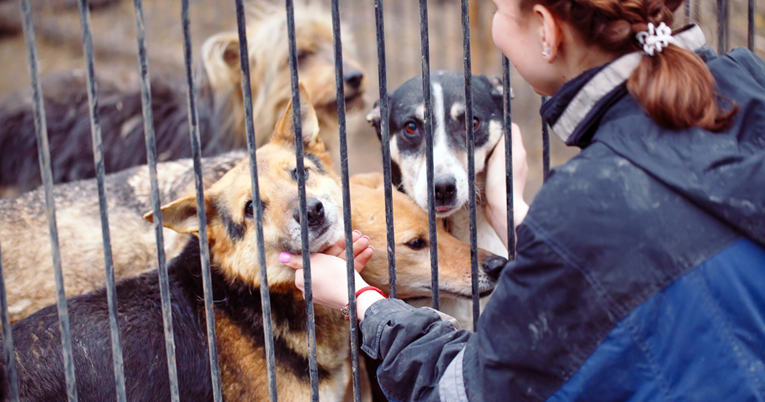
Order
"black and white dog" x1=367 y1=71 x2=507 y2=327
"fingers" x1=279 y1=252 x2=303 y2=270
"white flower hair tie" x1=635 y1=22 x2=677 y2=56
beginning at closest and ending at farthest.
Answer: "white flower hair tie" x1=635 y1=22 x2=677 y2=56 < "fingers" x1=279 y1=252 x2=303 y2=270 < "black and white dog" x1=367 y1=71 x2=507 y2=327

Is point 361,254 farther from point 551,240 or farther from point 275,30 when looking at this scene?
point 275,30

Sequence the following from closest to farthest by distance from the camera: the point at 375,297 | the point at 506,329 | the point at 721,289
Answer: the point at 721,289
the point at 506,329
the point at 375,297

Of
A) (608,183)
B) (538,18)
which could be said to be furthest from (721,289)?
(538,18)

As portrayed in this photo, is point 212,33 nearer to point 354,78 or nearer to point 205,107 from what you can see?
point 205,107

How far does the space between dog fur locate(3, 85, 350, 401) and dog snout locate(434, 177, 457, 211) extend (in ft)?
1.83

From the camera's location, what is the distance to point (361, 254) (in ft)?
8.09

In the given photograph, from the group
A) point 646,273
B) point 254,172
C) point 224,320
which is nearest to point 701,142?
point 646,273

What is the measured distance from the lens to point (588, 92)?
157cm

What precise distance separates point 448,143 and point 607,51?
1819mm

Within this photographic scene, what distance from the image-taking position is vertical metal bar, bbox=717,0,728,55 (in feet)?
8.73

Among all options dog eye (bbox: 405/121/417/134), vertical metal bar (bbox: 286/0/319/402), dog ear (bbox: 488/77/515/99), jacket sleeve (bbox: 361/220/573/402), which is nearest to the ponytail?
jacket sleeve (bbox: 361/220/573/402)

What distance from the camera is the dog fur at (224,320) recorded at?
8.46ft

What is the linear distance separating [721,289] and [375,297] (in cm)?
114

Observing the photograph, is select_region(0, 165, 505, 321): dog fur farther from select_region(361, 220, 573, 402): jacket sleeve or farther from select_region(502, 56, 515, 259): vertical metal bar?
select_region(361, 220, 573, 402): jacket sleeve
